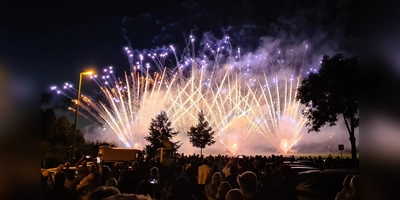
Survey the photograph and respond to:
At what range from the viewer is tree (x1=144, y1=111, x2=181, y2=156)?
7455mm

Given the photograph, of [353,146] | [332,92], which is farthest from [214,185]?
[332,92]

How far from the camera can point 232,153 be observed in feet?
22.6

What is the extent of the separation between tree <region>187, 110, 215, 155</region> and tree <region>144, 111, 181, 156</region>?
1.67 ft

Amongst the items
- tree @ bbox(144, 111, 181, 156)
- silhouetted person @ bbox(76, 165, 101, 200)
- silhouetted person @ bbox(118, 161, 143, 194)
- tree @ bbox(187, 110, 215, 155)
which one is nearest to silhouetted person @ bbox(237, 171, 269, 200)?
silhouetted person @ bbox(118, 161, 143, 194)

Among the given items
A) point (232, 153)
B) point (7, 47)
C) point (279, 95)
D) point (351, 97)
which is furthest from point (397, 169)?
point (7, 47)

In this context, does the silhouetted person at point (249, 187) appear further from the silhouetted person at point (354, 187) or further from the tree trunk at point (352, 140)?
the tree trunk at point (352, 140)

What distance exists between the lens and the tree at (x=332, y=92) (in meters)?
6.53

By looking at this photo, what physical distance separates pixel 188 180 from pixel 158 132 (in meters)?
2.35

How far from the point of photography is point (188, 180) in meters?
5.20

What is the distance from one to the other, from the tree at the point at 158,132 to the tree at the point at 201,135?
510 mm

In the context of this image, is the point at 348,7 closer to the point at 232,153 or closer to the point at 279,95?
the point at 279,95

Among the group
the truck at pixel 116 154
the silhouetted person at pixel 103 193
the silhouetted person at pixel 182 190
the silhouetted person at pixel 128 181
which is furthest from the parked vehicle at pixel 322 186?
the silhouetted person at pixel 103 193

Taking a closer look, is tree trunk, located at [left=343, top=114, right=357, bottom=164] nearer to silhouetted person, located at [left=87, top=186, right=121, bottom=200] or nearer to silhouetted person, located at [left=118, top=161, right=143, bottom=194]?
silhouetted person, located at [left=118, top=161, right=143, bottom=194]

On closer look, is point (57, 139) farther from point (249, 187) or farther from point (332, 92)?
point (332, 92)
